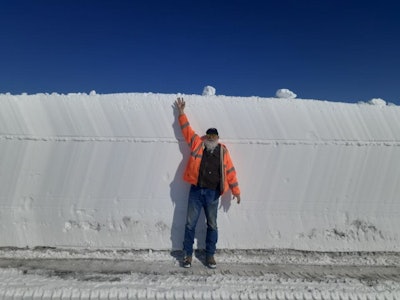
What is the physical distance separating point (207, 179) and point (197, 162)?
265 mm

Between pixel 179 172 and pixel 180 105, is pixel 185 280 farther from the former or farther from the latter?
pixel 180 105

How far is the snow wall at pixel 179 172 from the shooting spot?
416cm

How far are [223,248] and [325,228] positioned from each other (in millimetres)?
1553

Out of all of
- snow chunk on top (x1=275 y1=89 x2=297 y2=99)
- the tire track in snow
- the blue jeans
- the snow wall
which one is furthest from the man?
snow chunk on top (x1=275 y1=89 x2=297 y2=99)

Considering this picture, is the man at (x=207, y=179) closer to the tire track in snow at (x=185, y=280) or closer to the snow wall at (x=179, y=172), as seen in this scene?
the snow wall at (x=179, y=172)

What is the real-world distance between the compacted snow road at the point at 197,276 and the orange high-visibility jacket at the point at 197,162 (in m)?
1.08

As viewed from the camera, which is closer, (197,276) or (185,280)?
(185,280)

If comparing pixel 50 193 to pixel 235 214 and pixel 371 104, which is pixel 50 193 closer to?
pixel 235 214

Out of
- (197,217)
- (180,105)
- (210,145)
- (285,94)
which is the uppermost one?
(285,94)

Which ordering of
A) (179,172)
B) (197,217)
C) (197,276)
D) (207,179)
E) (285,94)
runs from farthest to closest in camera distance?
1. (285,94)
2. (179,172)
3. (197,217)
4. (207,179)
5. (197,276)

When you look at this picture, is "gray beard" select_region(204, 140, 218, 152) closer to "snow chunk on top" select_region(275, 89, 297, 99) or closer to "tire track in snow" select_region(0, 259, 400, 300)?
"snow chunk on top" select_region(275, 89, 297, 99)

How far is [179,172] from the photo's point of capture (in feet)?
13.9

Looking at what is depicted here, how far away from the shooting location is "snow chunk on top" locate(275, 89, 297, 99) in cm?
453

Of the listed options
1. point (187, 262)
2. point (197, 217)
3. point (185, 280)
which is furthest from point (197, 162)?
point (185, 280)
